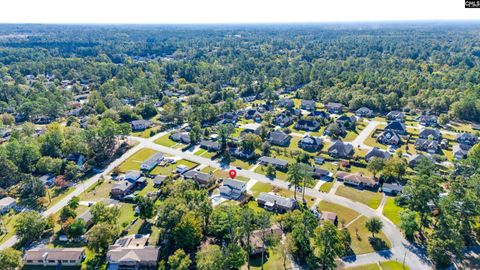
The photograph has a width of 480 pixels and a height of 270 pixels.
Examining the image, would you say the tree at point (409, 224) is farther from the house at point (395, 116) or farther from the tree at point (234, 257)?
the house at point (395, 116)

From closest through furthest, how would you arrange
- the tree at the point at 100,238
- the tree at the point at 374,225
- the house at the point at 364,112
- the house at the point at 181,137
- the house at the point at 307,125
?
the tree at the point at 100,238 → the tree at the point at 374,225 → the house at the point at 181,137 → the house at the point at 307,125 → the house at the point at 364,112

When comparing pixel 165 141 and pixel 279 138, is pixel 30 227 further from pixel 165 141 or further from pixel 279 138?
pixel 279 138

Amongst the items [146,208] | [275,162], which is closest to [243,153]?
[275,162]

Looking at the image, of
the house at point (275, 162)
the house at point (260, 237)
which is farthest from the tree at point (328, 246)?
the house at point (275, 162)

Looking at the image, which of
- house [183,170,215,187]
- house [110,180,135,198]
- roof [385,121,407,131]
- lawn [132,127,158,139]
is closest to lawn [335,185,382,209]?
house [183,170,215,187]

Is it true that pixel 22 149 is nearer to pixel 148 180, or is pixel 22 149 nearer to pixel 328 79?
pixel 148 180

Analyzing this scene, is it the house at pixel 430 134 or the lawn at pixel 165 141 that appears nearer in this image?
the house at pixel 430 134

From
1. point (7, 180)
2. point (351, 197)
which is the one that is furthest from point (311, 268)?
point (7, 180)

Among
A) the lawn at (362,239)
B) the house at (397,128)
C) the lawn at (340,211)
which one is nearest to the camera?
the lawn at (362,239)
